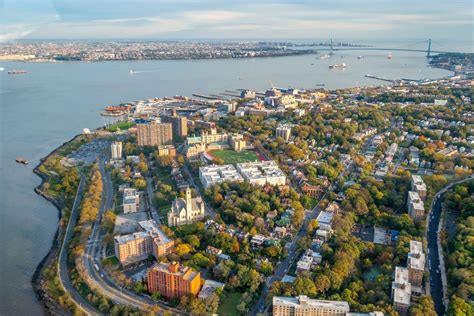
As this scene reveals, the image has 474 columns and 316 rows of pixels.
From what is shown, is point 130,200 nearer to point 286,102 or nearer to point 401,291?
point 401,291

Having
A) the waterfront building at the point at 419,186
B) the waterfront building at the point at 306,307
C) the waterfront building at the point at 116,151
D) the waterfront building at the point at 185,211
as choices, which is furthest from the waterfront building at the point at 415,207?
the waterfront building at the point at 116,151

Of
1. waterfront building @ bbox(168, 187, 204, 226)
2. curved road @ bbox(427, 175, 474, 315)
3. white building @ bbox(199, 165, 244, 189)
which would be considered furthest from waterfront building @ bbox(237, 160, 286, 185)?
curved road @ bbox(427, 175, 474, 315)

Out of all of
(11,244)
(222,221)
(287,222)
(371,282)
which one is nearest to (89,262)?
(11,244)

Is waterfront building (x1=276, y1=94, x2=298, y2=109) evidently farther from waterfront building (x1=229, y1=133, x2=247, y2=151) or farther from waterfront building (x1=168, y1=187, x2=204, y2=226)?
waterfront building (x1=168, y1=187, x2=204, y2=226)

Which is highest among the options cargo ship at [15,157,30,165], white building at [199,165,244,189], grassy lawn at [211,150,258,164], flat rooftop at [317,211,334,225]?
white building at [199,165,244,189]

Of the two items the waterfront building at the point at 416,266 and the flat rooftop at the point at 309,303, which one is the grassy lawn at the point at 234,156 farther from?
the flat rooftop at the point at 309,303

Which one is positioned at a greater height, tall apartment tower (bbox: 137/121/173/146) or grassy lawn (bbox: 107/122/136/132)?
tall apartment tower (bbox: 137/121/173/146)
